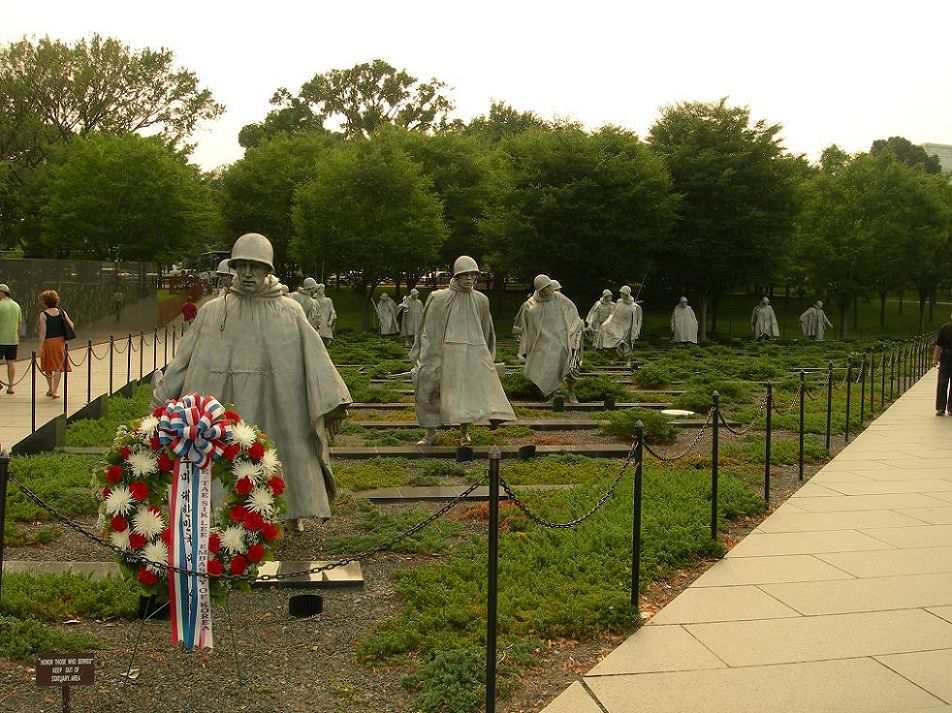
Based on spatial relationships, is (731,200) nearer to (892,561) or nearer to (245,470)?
(892,561)

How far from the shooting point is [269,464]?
5527 mm

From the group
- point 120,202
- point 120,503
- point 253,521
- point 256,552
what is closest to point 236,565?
point 256,552

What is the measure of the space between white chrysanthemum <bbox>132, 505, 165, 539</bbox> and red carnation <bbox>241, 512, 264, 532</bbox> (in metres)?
0.40

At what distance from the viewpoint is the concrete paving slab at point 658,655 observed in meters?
5.51

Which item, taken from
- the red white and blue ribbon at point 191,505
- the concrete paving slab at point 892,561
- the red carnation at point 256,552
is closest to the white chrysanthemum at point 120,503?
the red white and blue ribbon at point 191,505

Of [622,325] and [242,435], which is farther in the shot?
[622,325]

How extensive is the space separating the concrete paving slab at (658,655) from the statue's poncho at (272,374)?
8.36 feet

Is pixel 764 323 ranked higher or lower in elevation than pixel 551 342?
higher

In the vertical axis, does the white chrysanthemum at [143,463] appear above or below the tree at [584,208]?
below

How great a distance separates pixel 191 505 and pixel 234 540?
0.90 ft

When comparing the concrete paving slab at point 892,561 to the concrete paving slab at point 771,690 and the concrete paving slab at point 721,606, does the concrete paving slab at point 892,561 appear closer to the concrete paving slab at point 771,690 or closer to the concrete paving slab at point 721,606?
the concrete paving slab at point 721,606

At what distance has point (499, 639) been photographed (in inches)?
229

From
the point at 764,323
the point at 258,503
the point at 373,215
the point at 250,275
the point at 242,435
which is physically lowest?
the point at 258,503

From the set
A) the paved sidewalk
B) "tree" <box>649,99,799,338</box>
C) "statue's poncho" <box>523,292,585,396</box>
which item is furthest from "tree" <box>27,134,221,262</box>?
the paved sidewalk
